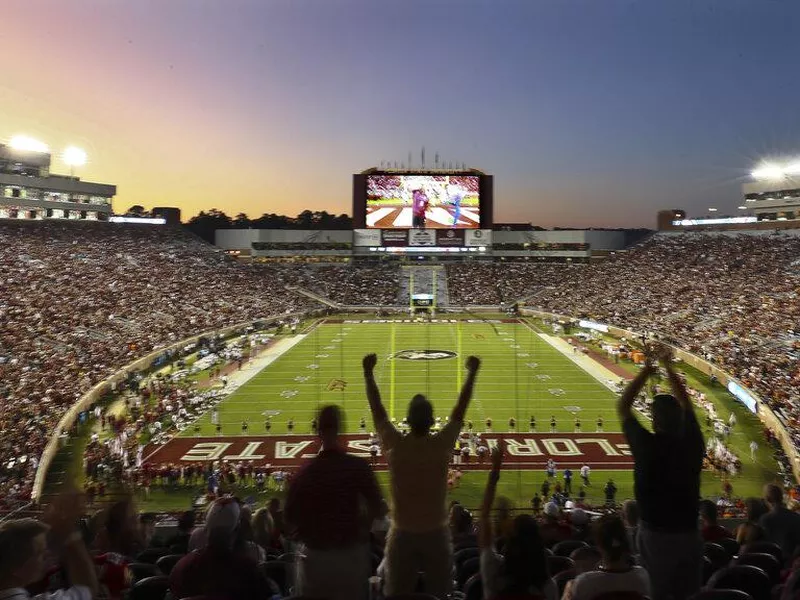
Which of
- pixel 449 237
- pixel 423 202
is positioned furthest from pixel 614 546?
pixel 449 237

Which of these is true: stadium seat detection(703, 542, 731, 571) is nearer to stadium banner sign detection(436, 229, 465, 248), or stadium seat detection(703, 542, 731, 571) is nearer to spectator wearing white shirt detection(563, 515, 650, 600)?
spectator wearing white shirt detection(563, 515, 650, 600)

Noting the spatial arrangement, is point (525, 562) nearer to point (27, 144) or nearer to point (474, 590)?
point (474, 590)

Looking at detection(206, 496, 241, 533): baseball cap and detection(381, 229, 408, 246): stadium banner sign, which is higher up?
detection(381, 229, 408, 246): stadium banner sign

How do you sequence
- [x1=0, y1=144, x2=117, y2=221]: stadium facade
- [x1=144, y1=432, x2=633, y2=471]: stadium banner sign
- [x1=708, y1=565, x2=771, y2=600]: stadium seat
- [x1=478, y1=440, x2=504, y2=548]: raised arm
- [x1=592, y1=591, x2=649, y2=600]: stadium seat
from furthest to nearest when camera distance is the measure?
1. [x1=0, y1=144, x2=117, y2=221]: stadium facade
2. [x1=144, y1=432, x2=633, y2=471]: stadium banner sign
3. [x1=708, y1=565, x2=771, y2=600]: stadium seat
4. [x1=478, y1=440, x2=504, y2=548]: raised arm
5. [x1=592, y1=591, x2=649, y2=600]: stadium seat

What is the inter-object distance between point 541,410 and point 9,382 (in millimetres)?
18560

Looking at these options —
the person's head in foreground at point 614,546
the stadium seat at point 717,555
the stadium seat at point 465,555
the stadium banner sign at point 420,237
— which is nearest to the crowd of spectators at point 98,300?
the stadium banner sign at point 420,237

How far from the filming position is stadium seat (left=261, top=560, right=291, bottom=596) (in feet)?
12.5

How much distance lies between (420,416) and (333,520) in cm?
67

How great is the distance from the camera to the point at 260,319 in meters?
41.2

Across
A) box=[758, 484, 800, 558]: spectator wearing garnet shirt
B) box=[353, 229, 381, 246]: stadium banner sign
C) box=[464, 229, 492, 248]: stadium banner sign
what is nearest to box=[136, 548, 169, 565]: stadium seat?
box=[758, 484, 800, 558]: spectator wearing garnet shirt

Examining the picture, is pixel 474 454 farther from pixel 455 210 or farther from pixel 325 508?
pixel 455 210

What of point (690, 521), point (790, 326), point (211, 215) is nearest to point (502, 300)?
point (790, 326)

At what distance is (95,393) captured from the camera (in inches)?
825

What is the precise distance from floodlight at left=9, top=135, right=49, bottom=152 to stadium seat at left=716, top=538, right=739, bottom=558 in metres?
63.6
